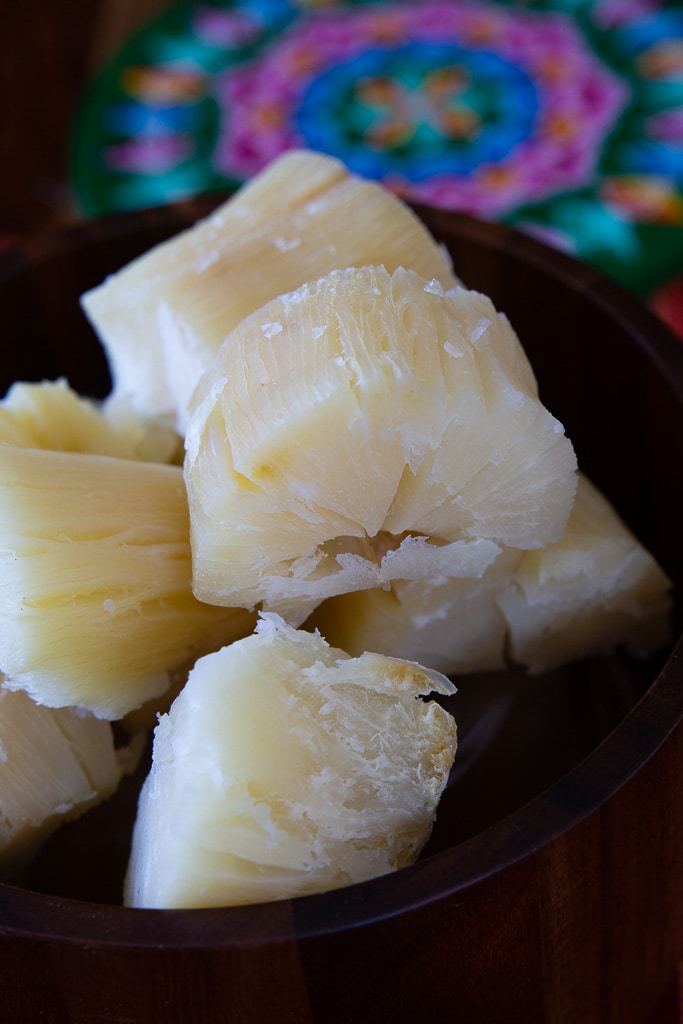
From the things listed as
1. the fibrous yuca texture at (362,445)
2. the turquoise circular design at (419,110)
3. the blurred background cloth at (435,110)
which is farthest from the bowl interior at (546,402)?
the turquoise circular design at (419,110)

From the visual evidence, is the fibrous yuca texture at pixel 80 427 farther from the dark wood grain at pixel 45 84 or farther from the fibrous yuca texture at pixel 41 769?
the dark wood grain at pixel 45 84

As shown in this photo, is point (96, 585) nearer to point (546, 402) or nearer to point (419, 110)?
point (546, 402)

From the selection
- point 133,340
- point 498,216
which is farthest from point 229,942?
point 498,216

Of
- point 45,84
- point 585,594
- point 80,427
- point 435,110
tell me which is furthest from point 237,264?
point 45,84

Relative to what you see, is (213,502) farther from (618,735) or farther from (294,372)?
(618,735)

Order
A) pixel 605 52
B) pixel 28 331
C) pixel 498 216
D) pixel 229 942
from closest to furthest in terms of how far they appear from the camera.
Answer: pixel 229 942 < pixel 28 331 < pixel 498 216 < pixel 605 52

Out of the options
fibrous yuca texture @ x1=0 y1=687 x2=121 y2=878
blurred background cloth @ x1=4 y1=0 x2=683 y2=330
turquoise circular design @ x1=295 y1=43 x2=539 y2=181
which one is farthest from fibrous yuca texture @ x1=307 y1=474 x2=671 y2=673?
turquoise circular design @ x1=295 y1=43 x2=539 y2=181

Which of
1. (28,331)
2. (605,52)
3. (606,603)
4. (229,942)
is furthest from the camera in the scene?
(605,52)
